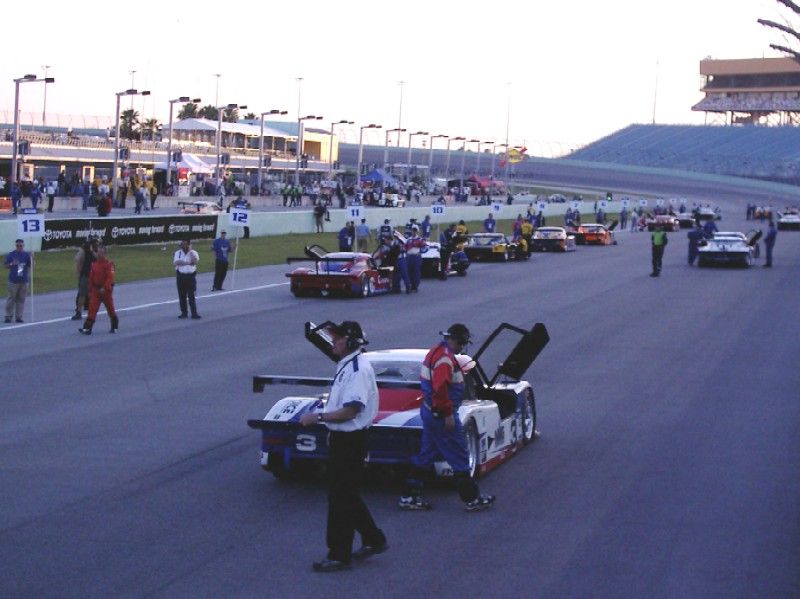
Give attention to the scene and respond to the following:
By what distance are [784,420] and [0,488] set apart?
348 inches

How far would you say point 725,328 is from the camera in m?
25.8

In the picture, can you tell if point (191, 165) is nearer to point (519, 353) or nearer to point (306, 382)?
point (519, 353)

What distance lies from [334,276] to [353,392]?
76.3ft

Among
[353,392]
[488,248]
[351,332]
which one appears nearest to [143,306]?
[351,332]

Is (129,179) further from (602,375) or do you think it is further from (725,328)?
(602,375)

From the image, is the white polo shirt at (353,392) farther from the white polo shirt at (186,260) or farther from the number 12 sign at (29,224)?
the number 12 sign at (29,224)

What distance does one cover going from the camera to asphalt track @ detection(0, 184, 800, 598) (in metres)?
8.25

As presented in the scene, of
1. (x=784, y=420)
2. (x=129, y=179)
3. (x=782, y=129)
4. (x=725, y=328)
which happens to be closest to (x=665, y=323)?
(x=725, y=328)

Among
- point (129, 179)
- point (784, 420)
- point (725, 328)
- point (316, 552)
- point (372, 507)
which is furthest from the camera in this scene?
point (129, 179)

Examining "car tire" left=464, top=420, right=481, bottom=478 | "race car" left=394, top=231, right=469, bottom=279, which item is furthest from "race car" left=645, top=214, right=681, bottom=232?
"car tire" left=464, top=420, right=481, bottom=478

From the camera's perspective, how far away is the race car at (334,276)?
3148 centimetres

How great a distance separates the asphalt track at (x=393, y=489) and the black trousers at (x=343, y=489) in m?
0.20

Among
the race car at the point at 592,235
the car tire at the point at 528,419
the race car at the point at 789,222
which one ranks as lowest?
the car tire at the point at 528,419

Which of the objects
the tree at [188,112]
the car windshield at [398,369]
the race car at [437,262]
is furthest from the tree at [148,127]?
the car windshield at [398,369]
